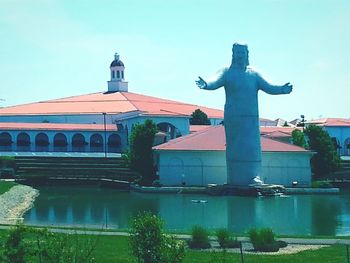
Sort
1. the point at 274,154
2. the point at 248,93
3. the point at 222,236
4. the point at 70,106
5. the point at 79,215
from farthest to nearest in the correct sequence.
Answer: the point at 70,106 → the point at 274,154 → the point at 248,93 → the point at 79,215 → the point at 222,236

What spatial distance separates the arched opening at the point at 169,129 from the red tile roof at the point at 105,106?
16.7ft

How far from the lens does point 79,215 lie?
30.4 metres

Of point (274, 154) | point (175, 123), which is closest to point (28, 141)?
point (175, 123)

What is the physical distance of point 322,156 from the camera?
48438mm

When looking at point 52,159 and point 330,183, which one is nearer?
point 330,183

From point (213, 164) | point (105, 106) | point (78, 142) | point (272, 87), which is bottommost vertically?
point (213, 164)

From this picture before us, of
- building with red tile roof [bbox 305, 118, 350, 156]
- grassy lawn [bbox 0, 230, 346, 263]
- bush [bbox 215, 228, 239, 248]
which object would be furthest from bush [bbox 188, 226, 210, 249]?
building with red tile roof [bbox 305, 118, 350, 156]

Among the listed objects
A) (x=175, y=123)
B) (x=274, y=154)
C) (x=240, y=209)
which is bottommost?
(x=240, y=209)

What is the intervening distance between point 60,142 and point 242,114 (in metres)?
30.5

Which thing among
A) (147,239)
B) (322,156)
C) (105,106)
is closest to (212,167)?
(322,156)

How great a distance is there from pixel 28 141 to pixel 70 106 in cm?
1249

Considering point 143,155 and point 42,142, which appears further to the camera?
point 42,142

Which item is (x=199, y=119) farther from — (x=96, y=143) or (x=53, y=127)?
(x=53, y=127)

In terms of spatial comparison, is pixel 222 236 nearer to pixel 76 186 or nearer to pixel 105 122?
pixel 76 186
